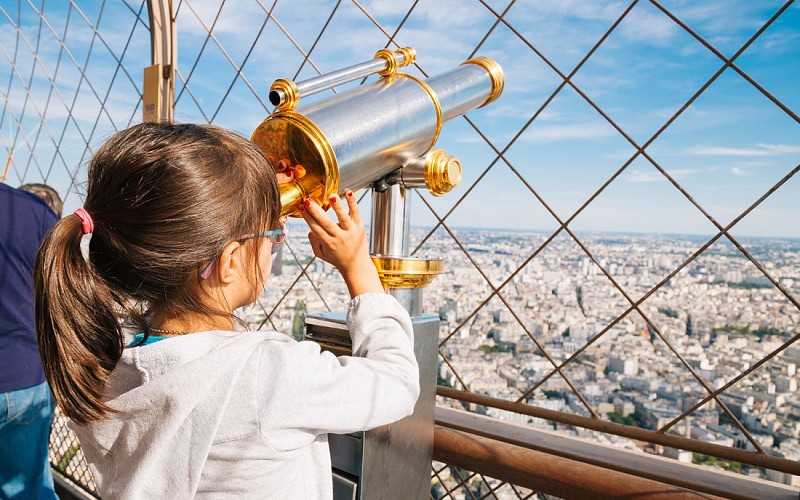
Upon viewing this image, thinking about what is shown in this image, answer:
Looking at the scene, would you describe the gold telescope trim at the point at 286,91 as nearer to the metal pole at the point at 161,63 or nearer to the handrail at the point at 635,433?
the handrail at the point at 635,433

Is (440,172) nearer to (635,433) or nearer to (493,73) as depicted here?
(493,73)

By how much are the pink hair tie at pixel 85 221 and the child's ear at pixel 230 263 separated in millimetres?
120

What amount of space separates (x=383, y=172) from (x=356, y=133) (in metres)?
0.10

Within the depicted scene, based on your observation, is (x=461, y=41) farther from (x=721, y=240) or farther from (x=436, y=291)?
(x=721, y=240)


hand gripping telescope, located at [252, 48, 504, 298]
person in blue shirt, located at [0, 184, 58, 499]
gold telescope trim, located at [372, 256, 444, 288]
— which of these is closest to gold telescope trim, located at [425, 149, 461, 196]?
hand gripping telescope, located at [252, 48, 504, 298]

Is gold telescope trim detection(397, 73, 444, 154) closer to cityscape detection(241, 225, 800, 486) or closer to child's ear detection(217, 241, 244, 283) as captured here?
cityscape detection(241, 225, 800, 486)

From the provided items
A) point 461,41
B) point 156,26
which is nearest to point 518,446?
point 461,41

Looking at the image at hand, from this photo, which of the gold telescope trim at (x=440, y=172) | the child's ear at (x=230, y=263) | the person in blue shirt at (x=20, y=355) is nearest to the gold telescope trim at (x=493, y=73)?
the gold telescope trim at (x=440, y=172)

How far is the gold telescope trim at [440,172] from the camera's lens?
0.77 m

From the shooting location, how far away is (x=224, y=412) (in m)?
0.51

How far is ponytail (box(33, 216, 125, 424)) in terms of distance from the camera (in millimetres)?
540

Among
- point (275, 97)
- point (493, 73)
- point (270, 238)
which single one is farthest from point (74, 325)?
point (493, 73)

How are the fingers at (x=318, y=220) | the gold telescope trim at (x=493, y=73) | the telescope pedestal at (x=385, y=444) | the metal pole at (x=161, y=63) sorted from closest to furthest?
the fingers at (x=318, y=220) → the telescope pedestal at (x=385, y=444) → the gold telescope trim at (x=493, y=73) → the metal pole at (x=161, y=63)

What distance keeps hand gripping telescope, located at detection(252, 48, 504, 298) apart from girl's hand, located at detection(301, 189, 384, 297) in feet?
0.08
